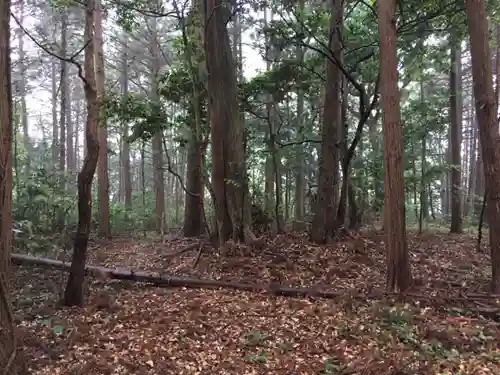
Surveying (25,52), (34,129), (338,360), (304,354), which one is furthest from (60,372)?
(34,129)

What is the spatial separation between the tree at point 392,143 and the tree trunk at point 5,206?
17.0 feet

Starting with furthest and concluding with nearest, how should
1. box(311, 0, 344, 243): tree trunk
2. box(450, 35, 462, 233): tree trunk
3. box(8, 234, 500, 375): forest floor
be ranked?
box(450, 35, 462, 233): tree trunk < box(311, 0, 344, 243): tree trunk < box(8, 234, 500, 375): forest floor

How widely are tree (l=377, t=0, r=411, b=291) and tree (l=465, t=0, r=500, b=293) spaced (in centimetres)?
130

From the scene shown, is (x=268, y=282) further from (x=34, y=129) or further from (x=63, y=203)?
(x=34, y=129)

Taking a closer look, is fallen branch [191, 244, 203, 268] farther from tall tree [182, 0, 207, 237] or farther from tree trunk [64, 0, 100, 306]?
tree trunk [64, 0, 100, 306]

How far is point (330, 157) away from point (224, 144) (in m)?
2.62

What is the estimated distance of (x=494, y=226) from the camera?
6867 mm

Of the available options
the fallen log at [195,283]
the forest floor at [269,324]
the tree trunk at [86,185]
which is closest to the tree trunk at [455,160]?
the forest floor at [269,324]

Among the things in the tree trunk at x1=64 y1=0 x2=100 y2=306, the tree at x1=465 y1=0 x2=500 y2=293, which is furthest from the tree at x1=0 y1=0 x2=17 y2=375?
the tree at x1=465 y1=0 x2=500 y2=293

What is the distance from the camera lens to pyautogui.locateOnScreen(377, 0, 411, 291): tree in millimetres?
6699

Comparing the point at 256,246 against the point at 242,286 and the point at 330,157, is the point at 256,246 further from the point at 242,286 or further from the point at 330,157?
the point at 330,157

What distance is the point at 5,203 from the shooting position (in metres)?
4.48

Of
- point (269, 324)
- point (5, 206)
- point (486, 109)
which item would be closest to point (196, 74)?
point (486, 109)

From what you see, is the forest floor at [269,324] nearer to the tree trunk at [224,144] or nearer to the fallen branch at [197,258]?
the fallen branch at [197,258]
